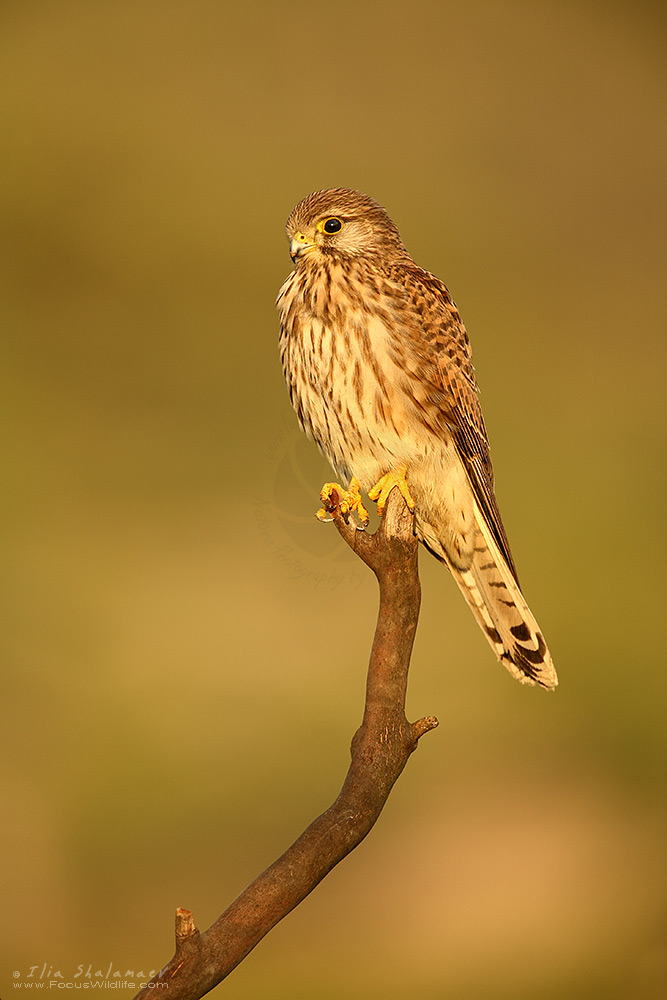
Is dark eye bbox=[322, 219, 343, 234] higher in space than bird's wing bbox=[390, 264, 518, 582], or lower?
higher

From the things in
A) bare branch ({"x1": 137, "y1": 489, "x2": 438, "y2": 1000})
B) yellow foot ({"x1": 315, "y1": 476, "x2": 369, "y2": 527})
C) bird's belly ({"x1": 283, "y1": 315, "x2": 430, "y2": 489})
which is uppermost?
bird's belly ({"x1": 283, "y1": 315, "x2": 430, "y2": 489})

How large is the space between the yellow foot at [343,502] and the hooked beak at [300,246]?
0.52 metres

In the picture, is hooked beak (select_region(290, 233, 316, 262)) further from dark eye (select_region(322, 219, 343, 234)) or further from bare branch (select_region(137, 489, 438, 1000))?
bare branch (select_region(137, 489, 438, 1000))

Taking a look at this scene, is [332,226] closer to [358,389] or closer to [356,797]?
[358,389]

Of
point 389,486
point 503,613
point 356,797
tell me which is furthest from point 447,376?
point 356,797

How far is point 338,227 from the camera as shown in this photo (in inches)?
89.3

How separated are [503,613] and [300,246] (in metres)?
0.94

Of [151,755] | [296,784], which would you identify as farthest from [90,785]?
[296,784]

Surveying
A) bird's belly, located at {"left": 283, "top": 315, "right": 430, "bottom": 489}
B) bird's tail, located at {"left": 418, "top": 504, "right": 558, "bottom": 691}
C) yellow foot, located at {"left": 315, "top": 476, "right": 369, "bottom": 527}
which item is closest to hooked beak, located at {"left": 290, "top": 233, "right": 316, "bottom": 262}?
bird's belly, located at {"left": 283, "top": 315, "right": 430, "bottom": 489}

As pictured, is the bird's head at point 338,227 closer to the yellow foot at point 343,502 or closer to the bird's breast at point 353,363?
the bird's breast at point 353,363

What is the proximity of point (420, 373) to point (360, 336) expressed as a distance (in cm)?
16

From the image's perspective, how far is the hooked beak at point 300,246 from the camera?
2.25 meters

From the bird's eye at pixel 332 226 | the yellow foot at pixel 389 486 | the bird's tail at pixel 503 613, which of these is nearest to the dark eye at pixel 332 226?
the bird's eye at pixel 332 226

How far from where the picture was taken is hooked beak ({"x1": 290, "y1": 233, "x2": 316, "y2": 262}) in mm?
2254
